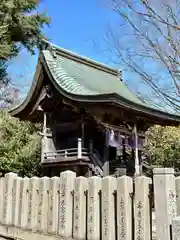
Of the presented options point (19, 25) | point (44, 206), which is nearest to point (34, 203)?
point (44, 206)

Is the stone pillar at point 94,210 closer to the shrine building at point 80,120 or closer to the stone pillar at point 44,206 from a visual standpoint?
the stone pillar at point 44,206

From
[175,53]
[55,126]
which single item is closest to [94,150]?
[55,126]

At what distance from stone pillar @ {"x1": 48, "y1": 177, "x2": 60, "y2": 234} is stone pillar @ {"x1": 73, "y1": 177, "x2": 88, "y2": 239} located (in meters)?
0.38

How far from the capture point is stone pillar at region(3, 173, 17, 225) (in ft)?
17.2

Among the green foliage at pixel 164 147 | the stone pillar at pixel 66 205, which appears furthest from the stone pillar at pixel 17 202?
the green foliage at pixel 164 147

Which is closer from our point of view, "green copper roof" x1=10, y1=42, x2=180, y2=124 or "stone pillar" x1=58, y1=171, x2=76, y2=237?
"stone pillar" x1=58, y1=171, x2=76, y2=237

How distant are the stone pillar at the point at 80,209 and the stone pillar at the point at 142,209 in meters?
0.88

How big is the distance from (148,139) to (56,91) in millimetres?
7327

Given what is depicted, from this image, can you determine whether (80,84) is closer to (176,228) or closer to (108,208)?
(108,208)

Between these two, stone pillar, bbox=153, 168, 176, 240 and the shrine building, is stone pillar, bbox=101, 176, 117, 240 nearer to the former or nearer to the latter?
stone pillar, bbox=153, 168, 176, 240

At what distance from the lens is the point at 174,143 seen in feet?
50.7

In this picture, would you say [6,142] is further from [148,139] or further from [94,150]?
[148,139]

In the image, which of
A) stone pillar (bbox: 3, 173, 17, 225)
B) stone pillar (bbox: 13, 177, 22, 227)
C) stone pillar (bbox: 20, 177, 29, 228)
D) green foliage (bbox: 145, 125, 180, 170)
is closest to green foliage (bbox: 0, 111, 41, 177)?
green foliage (bbox: 145, 125, 180, 170)

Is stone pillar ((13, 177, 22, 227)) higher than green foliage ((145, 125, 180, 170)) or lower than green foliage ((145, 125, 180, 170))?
lower
